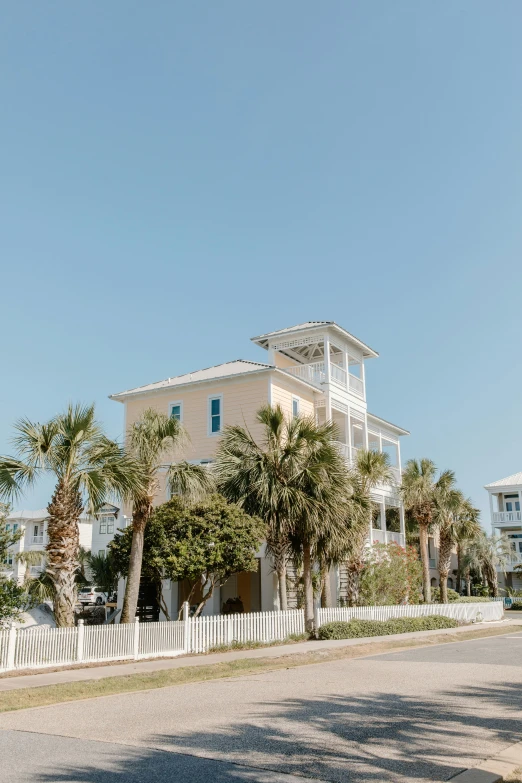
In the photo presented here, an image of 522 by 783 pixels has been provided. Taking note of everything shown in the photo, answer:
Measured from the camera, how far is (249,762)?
703 centimetres

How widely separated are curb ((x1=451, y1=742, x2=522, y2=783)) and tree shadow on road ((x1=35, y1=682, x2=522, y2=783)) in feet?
0.52

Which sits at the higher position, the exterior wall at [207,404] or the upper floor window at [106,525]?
the exterior wall at [207,404]

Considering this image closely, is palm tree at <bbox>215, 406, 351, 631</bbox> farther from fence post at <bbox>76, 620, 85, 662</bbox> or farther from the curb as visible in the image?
the curb

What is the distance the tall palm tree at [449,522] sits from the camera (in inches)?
1585

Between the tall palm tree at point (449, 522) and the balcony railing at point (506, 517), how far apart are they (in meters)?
16.4

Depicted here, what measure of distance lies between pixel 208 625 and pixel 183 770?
1330 centimetres

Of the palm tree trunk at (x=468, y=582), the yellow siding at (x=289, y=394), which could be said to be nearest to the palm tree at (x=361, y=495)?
the yellow siding at (x=289, y=394)

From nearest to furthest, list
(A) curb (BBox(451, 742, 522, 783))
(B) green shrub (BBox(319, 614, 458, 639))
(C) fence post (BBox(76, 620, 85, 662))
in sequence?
1. (A) curb (BBox(451, 742, 522, 783))
2. (C) fence post (BBox(76, 620, 85, 662))
3. (B) green shrub (BBox(319, 614, 458, 639))

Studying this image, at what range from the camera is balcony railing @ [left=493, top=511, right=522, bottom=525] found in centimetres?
6150

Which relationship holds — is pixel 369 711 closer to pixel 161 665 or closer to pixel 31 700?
pixel 31 700

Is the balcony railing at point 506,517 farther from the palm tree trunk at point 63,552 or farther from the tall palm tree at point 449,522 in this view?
the palm tree trunk at point 63,552

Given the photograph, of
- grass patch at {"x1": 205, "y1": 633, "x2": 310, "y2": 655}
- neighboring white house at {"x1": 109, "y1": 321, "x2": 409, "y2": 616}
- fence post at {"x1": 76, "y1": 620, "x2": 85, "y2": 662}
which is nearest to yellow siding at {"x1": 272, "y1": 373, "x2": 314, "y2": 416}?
neighboring white house at {"x1": 109, "y1": 321, "x2": 409, "y2": 616}

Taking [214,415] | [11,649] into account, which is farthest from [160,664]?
[214,415]

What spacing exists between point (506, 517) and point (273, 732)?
58.1 m
